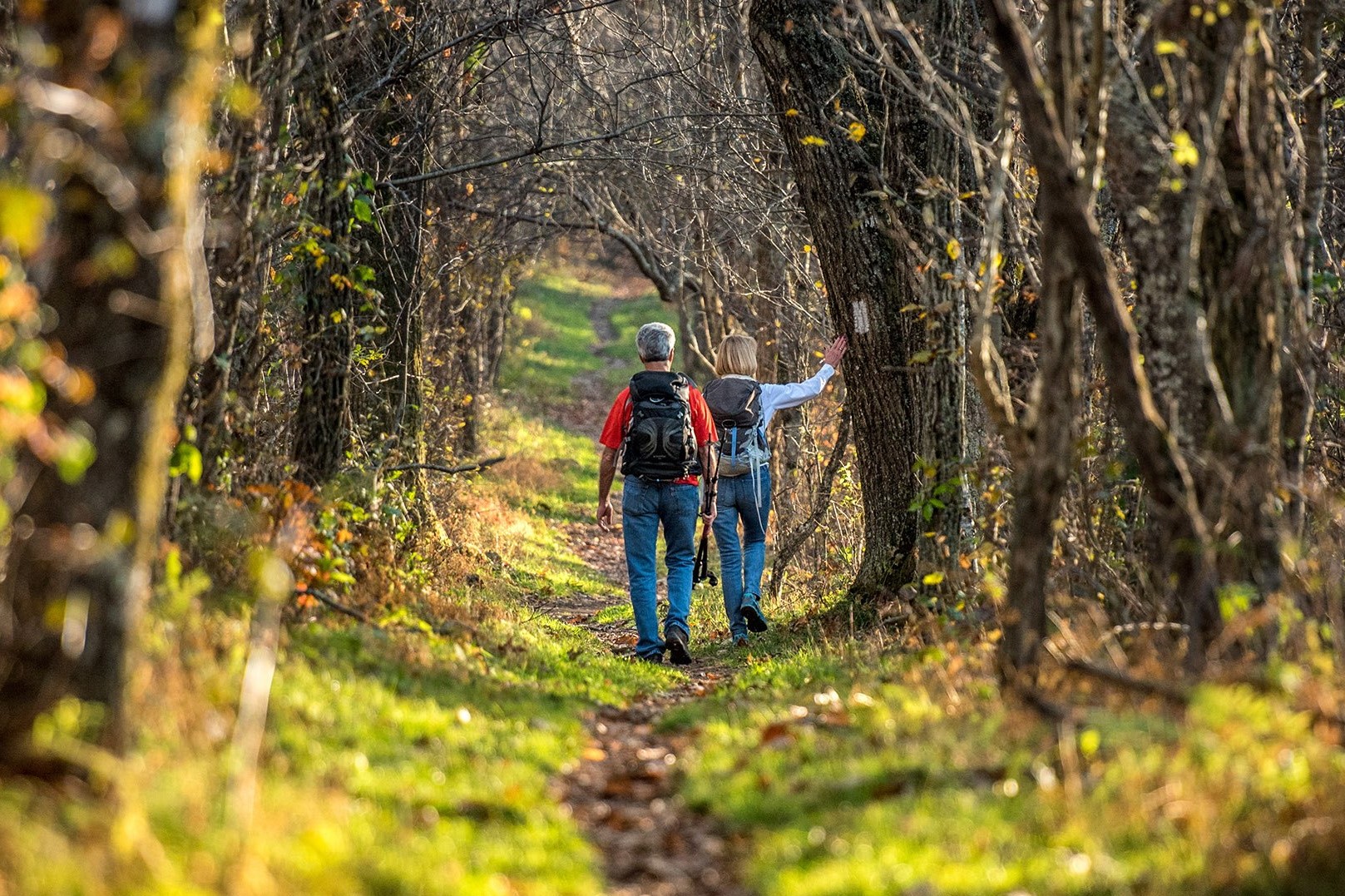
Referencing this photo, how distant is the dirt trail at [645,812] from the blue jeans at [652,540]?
1.15 meters

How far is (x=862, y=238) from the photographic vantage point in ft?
28.1

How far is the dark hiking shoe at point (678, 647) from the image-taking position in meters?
9.05

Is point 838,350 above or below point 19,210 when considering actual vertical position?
below

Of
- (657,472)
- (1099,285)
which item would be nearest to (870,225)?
(657,472)

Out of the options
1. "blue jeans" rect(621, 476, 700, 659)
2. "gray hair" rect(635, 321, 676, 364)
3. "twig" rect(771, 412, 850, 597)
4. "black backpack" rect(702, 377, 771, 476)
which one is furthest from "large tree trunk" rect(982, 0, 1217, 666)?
"twig" rect(771, 412, 850, 597)

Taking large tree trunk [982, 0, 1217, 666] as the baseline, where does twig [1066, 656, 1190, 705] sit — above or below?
below

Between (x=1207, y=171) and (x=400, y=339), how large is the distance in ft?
23.8

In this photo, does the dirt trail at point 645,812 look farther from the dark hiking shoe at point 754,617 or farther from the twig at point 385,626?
the dark hiking shoe at point 754,617

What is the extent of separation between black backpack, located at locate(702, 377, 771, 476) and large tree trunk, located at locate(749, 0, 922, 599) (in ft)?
3.72

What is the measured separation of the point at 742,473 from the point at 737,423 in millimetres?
395

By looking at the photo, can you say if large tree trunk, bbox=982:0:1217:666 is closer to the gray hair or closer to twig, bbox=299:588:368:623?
twig, bbox=299:588:368:623

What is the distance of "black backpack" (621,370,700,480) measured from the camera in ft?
28.5

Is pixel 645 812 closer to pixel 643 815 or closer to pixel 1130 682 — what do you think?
pixel 643 815

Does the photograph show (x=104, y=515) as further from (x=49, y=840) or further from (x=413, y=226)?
(x=413, y=226)
